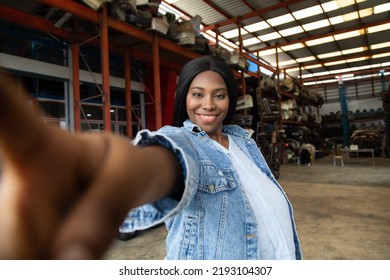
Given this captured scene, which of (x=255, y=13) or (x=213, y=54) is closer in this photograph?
(x=213, y=54)

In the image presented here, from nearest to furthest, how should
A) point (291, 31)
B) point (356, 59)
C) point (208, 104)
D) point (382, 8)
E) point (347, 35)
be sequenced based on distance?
point (208, 104)
point (382, 8)
point (291, 31)
point (347, 35)
point (356, 59)

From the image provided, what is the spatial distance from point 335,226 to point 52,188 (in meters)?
2.40

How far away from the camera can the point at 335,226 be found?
2062mm

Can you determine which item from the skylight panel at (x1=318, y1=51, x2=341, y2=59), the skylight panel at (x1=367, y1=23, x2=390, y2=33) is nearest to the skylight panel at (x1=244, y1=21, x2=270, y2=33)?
the skylight panel at (x1=367, y1=23, x2=390, y2=33)

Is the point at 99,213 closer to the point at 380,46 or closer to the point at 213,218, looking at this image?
the point at 213,218

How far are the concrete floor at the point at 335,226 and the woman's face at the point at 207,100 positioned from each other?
3.92ft

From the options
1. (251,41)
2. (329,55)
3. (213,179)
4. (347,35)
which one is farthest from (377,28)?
(213,179)

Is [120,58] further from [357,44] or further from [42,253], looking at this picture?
[357,44]

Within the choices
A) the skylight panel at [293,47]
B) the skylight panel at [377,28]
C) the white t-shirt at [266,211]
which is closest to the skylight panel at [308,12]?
the skylight panel at [293,47]

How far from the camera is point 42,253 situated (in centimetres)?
15

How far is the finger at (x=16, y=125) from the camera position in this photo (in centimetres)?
12

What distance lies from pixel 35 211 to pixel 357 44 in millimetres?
9601

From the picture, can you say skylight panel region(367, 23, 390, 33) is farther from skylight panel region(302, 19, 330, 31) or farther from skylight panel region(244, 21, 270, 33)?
skylight panel region(244, 21, 270, 33)

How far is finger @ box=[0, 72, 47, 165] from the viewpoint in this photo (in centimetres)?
12
